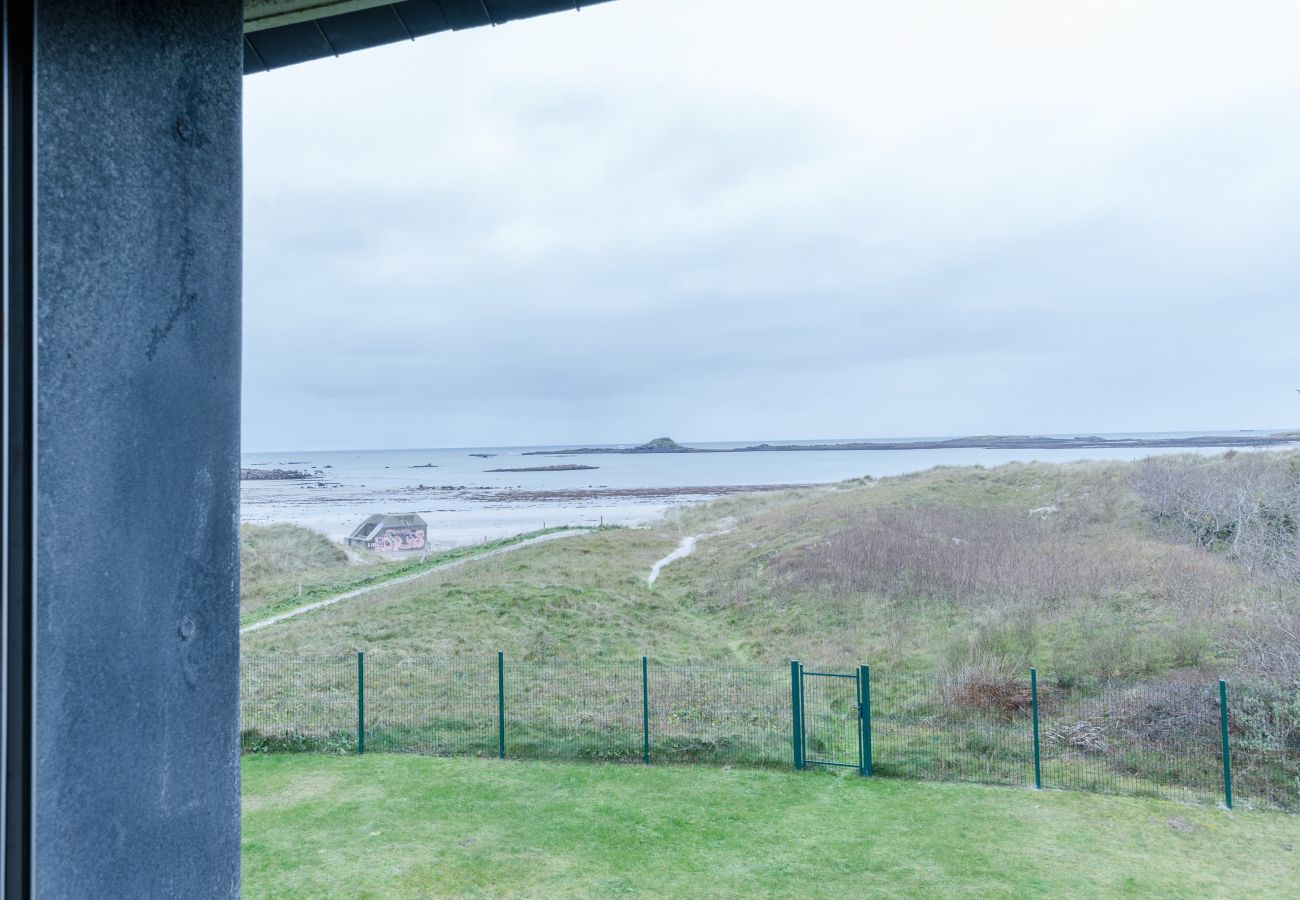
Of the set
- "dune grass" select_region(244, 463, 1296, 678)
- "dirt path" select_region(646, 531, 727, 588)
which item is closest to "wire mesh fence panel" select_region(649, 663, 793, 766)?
"dune grass" select_region(244, 463, 1296, 678)

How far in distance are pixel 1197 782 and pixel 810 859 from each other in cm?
635

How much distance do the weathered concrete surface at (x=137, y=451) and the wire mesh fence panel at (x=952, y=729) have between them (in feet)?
36.3

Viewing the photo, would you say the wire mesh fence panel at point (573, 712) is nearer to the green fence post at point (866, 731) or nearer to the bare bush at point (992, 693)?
the green fence post at point (866, 731)

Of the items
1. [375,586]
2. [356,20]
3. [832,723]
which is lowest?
[832,723]

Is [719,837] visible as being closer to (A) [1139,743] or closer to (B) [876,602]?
(A) [1139,743]

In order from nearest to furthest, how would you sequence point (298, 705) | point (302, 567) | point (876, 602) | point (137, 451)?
1. point (137, 451)
2. point (298, 705)
3. point (876, 602)
4. point (302, 567)

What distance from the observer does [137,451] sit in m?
2.39

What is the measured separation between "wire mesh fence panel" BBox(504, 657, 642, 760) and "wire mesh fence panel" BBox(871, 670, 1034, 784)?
4.17 m

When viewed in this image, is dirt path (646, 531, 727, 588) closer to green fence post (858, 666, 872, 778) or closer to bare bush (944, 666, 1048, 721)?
bare bush (944, 666, 1048, 721)

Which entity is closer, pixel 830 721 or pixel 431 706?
pixel 830 721

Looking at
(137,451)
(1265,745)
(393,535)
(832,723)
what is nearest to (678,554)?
(393,535)

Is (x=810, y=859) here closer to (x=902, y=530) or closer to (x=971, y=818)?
(x=971, y=818)

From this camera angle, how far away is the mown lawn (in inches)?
321

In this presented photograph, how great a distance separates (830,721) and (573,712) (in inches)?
182
